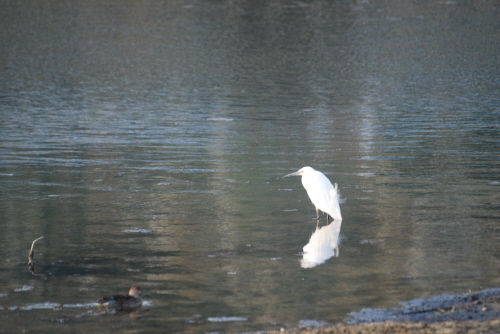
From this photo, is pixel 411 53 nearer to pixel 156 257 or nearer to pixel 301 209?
pixel 301 209

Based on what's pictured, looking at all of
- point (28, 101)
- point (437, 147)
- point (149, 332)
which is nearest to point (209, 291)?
point (149, 332)

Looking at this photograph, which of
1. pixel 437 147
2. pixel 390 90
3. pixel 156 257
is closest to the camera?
pixel 156 257

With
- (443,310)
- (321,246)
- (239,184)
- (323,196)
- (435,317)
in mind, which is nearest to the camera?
(435,317)

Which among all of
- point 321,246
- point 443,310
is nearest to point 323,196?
point 321,246

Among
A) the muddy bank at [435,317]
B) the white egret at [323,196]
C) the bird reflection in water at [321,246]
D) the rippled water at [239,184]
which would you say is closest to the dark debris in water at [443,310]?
the muddy bank at [435,317]

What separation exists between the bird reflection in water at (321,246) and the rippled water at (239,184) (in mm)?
40

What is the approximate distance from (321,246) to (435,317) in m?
2.92

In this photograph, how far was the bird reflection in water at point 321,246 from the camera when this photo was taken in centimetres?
922

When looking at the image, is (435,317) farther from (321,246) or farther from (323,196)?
(323,196)

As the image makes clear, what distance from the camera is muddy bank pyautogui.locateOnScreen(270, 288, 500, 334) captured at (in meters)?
6.43

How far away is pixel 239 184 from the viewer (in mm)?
13367

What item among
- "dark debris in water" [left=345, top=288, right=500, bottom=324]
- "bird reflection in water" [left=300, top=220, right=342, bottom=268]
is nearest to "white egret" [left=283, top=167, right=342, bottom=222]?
"bird reflection in water" [left=300, top=220, right=342, bottom=268]

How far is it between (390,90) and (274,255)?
59.7ft

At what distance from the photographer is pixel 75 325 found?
728cm
